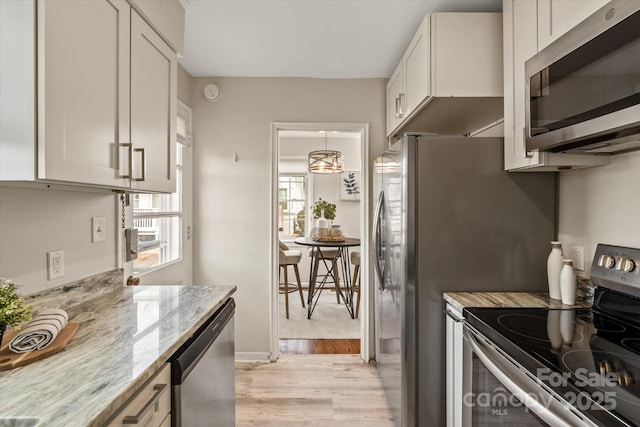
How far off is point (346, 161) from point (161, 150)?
405cm

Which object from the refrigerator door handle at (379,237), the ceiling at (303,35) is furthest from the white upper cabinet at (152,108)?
the refrigerator door handle at (379,237)

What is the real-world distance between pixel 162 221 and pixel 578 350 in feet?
8.33

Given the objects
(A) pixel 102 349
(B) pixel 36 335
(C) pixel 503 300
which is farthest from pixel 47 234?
(C) pixel 503 300

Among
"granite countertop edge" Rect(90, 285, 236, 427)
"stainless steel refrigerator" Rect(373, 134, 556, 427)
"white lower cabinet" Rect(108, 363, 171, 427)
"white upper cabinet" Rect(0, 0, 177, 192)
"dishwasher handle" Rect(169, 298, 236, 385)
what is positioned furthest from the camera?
"stainless steel refrigerator" Rect(373, 134, 556, 427)

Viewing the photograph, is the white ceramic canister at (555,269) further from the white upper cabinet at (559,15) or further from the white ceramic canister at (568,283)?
the white upper cabinet at (559,15)

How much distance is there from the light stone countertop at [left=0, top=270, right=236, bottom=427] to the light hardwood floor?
1039 mm

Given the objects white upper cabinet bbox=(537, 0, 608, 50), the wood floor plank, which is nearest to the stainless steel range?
white upper cabinet bbox=(537, 0, 608, 50)

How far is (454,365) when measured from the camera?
5.04 feet

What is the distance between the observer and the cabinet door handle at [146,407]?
2.60 feet

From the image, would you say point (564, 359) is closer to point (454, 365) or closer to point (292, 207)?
point (454, 365)

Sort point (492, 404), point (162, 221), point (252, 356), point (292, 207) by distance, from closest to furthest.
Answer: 1. point (492, 404)
2. point (162, 221)
3. point (252, 356)
4. point (292, 207)

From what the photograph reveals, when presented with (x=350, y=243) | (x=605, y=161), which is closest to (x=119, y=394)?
(x=605, y=161)

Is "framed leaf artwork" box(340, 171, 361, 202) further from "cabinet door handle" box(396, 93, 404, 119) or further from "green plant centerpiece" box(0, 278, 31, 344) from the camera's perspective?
"green plant centerpiece" box(0, 278, 31, 344)

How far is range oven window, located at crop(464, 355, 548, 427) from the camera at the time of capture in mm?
988
